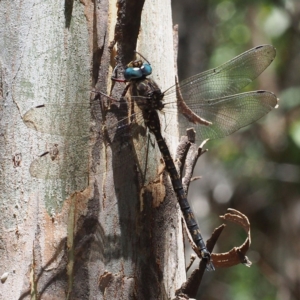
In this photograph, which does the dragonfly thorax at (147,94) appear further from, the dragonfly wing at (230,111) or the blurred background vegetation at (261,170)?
the blurred background vegetation at (261,170)

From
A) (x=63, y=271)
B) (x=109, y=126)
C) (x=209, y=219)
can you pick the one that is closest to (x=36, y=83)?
(x=109, y=126)

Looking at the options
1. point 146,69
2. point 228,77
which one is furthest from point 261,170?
point 146,69

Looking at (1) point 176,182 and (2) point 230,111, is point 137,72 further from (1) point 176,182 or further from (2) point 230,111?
(2) point 230,111

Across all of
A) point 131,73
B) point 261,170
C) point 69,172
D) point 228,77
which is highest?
point 261,170

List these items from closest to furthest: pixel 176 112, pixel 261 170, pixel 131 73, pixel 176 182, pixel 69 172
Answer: pixel 69 172
pixel 131 73
pixel 176 182
pixel 176 112
pixel 261 170

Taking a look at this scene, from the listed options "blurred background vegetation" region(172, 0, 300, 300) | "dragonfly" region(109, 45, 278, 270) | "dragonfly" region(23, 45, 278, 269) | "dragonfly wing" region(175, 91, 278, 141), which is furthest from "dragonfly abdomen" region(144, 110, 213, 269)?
"blurred background vegetation" region(172, 0, 300, 300)

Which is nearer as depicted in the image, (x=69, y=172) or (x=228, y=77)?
(x=69, y=172)

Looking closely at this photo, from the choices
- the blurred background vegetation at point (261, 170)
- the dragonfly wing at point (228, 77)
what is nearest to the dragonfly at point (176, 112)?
the dragonfly wing at point (228, 77)
